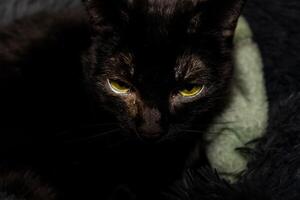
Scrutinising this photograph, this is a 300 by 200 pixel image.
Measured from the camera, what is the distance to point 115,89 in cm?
140

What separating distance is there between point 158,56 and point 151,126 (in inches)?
7.6

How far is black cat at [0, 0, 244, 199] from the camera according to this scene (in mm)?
1305

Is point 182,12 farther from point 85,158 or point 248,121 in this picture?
point 85,158

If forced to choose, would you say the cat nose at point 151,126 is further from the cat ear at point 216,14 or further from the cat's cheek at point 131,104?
the cat ear at point 216,14

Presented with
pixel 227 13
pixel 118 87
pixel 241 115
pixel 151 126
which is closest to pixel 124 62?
pixel 118 87

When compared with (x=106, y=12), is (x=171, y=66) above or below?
below

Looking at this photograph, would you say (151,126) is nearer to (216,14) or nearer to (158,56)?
(158,56)

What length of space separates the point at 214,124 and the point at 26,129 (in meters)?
0.61

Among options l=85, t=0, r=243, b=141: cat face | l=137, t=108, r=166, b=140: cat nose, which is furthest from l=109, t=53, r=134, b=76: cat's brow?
l=137, t=108, r=166, b=140: cat nose

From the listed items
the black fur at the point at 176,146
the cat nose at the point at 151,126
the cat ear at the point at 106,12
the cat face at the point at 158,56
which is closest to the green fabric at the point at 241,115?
the black fur at the point at 176,146

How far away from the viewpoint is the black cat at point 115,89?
1305 mm

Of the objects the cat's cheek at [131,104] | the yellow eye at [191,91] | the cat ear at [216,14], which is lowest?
the cat's cheek at [131,104]

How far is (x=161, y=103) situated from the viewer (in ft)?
4.30

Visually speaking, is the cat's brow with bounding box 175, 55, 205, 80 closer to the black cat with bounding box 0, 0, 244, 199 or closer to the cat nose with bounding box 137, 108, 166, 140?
the black cat with bounding box 0, 0, 244, 199
